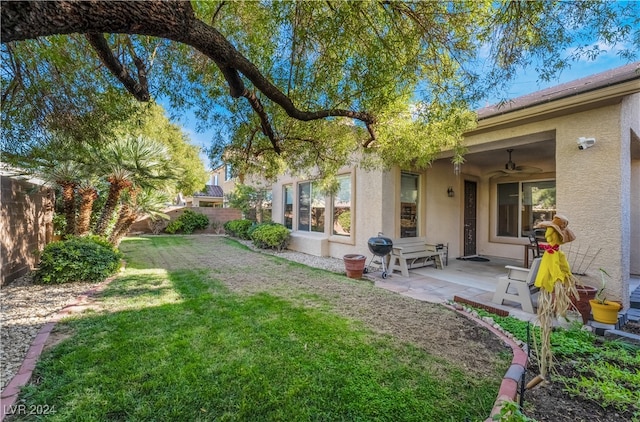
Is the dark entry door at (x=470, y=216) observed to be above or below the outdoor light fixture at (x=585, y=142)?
below

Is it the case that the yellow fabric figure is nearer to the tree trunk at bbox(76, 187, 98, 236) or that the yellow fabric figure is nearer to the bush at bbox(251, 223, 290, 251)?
the tree trunk at bbox(76, 187, 98, 236)

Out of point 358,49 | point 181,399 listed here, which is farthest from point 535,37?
point 181,399

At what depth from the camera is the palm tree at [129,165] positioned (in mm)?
6633

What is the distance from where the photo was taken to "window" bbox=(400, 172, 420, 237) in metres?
8.63

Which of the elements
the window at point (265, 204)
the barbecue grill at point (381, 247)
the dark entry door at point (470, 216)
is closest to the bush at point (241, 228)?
the window at point (265, 204)

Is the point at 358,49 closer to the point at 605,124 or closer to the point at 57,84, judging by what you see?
the point at 605,124

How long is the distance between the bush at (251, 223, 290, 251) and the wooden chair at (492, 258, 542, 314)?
764 cm

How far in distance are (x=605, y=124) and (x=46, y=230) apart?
1239 cm

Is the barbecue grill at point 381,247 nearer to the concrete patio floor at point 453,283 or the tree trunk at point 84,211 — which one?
the concrete patio floor at point 453,283

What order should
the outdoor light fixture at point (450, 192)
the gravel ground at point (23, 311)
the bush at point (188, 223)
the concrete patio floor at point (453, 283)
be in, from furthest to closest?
the bush at point (188, 223)
the outdoor light fixture at point (450, 192)
the concrete patio floor at point (453, 283)
the gravel ground at point (23, 311)

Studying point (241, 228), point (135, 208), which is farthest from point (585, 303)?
point (241, 228)

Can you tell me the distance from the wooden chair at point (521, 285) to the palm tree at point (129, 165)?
26.6 feet

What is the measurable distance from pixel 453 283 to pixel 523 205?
197 inches

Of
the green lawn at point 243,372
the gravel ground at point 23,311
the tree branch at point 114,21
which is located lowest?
the green lawn at point 243,372
